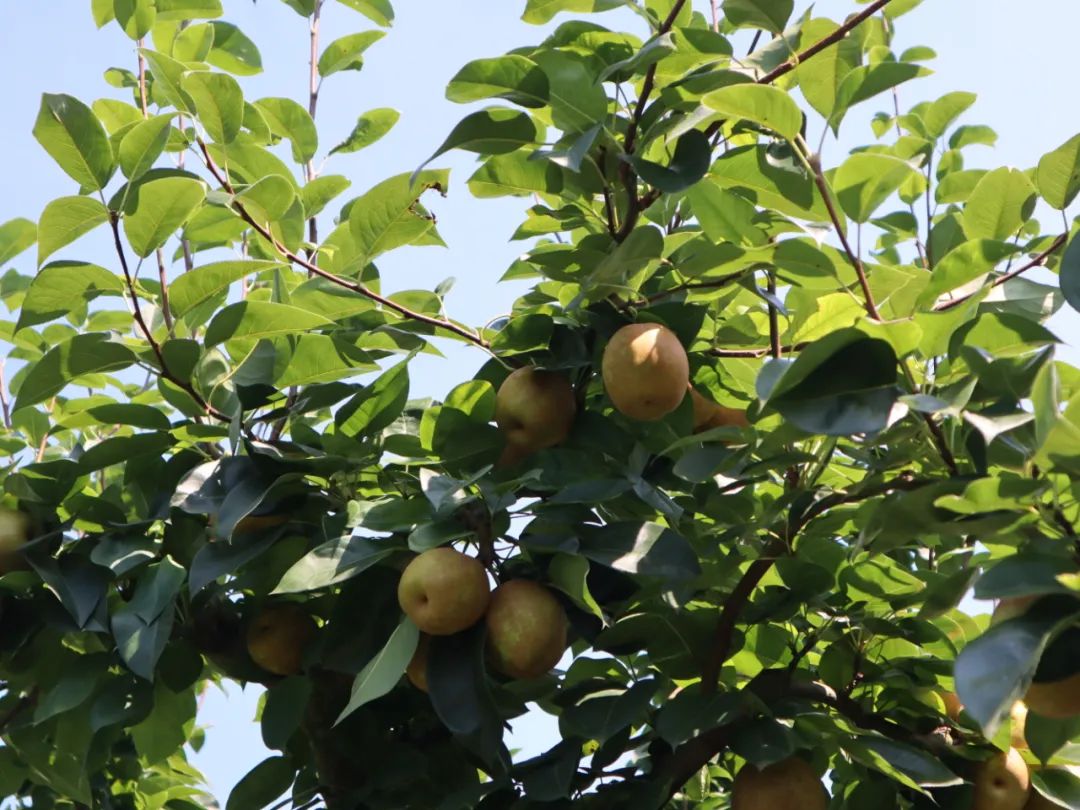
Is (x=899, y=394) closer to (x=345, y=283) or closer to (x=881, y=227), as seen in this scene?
(x=345, y=283)

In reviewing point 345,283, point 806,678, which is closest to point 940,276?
point 806,678

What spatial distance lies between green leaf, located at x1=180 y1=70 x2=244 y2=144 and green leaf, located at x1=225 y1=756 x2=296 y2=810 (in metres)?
0.98

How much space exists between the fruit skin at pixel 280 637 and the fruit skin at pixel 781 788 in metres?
0.66

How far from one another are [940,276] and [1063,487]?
312mm

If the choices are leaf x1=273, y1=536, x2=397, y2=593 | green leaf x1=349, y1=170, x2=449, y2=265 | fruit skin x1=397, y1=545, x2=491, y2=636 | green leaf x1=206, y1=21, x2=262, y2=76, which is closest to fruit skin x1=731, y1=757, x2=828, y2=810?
fruit skin x1=397, y1=545, x2=491, y2=636

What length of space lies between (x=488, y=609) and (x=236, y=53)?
1.33 meters

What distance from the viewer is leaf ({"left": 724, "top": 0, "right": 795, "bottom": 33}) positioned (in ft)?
5.45

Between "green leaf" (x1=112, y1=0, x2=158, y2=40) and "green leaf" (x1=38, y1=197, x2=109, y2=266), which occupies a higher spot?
"green leaf" (x1=112, y1=0, x2=158, y2=40)

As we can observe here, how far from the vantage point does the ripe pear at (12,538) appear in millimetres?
1985

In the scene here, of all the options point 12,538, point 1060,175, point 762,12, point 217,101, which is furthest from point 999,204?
point 12,538

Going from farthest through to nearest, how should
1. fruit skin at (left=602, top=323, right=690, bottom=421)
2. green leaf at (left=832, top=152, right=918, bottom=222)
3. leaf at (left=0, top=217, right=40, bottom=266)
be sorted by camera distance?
leaf at (left=0, top=217, right=40, bottom=266), fruit skin at (left=602, top=323, right=690, bottom=421), green leaf at (left=832, top=152, right=918, bottom=222)

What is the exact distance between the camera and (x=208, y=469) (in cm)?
191

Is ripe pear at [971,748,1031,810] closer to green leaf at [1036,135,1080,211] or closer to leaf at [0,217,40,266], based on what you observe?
green leaf at [1036,135,1080,211]

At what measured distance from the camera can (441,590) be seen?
5.34 feet
